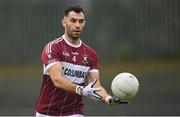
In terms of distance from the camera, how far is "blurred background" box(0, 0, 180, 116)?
1449 centimetres

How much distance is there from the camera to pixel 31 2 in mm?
14484

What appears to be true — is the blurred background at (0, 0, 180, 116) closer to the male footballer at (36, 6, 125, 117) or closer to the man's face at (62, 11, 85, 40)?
the male footballer at (36, 6, 125, 117)

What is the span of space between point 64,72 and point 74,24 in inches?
23.0

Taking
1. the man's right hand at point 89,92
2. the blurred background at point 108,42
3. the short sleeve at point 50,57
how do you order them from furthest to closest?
the blurred background at point 108,42 → the short sleeve at point 50,57 → the man's right hand at point 89,92

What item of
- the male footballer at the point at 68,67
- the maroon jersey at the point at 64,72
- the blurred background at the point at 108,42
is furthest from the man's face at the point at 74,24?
the blurred background at the point at 108,42

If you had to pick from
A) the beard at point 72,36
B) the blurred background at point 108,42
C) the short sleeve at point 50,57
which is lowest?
the blurred background at point 108,42

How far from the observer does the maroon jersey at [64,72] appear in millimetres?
7879

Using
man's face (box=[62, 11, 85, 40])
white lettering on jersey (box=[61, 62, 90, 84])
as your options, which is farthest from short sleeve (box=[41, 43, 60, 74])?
man's face (box=[62, 11, 85, 40])

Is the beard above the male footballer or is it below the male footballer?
above

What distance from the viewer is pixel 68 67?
311 inches

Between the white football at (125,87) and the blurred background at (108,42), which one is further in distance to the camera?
the blurred background at (108,42)

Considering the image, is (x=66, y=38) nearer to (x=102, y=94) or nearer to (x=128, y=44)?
(x=102, y=94)

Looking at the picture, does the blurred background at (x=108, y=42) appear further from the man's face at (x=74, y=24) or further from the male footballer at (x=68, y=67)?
the man's face at (x=74, y=24)

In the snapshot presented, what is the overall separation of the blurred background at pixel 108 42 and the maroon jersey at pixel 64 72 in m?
6.38
